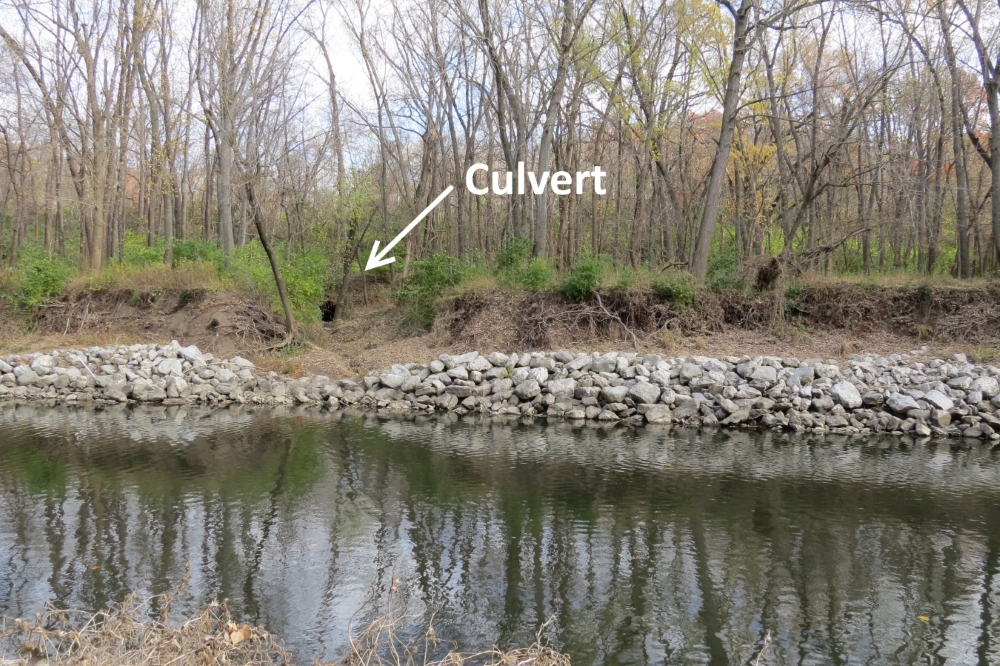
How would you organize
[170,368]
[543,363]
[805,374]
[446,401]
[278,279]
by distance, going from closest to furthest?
[805,374] < [446,401] < [543,363] < [170,368] < [278,279]

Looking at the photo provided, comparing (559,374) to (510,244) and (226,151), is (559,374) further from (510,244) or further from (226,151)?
(226,151)

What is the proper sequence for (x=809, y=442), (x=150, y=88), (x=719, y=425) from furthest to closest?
(x=150, y=88) < (x=719, y=425) < (x=809, y=442)

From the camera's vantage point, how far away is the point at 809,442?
12031 millimetres

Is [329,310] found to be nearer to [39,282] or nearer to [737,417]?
[39,282]

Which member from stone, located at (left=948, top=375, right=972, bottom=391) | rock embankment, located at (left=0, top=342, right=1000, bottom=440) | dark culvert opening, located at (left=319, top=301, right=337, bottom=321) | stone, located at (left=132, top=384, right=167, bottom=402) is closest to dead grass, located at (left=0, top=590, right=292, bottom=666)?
rock embankment, located at (left=0, top=342, right=1000, bottom=440)

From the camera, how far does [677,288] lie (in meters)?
17.2

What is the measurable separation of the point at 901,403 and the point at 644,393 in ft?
13.8

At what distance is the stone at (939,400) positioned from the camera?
1252cm

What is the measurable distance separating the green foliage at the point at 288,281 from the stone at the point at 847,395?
12.5m

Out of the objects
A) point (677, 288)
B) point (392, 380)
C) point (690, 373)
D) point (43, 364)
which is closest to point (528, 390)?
point (392, 380)

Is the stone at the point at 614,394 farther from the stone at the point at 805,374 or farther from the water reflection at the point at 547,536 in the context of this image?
the stone at the point at 805,374

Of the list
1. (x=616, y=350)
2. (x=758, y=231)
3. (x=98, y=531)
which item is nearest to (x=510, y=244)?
(x=616, y=350)

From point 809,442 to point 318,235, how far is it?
18895 mm

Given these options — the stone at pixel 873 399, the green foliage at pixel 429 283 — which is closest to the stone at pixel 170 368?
the green foliage at pixel 429 283
